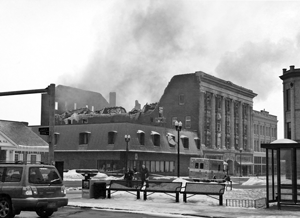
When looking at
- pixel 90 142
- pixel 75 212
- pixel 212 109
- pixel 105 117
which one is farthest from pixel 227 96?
pixel 75 212

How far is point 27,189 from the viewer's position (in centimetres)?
1501

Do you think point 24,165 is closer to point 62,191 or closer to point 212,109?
point 62,191

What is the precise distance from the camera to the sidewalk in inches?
690

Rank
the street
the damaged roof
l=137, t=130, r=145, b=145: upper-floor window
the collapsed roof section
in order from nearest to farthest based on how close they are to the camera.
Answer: the street, the damaged roof, l=137, t=130, r=145, b=145: upper-floor window, the collapsed roof section

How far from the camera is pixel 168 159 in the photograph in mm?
66812

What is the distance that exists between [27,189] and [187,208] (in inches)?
289

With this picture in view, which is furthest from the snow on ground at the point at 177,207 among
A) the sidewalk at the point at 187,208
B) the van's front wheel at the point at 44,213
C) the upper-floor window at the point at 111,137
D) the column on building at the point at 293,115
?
the upper-floor window at the point at 111,137

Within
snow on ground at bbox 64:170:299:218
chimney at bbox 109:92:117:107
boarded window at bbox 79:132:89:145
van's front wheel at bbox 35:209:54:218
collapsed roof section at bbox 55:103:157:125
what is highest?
chimney at bbox 109:92:117:107

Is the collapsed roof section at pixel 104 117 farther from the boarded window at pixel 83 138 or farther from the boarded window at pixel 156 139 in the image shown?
the boarded window at pixel 83 138

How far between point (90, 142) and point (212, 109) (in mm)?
28045

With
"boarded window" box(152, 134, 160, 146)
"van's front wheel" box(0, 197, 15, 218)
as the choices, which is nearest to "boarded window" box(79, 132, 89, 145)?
"boarded window" box(152, 134, 160, 146)

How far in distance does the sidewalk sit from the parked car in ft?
13.2

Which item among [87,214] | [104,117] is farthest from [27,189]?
[104,117]

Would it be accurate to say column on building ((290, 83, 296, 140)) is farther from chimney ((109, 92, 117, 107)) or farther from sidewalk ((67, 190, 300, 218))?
chimney ((109, 92, 117, 107))
